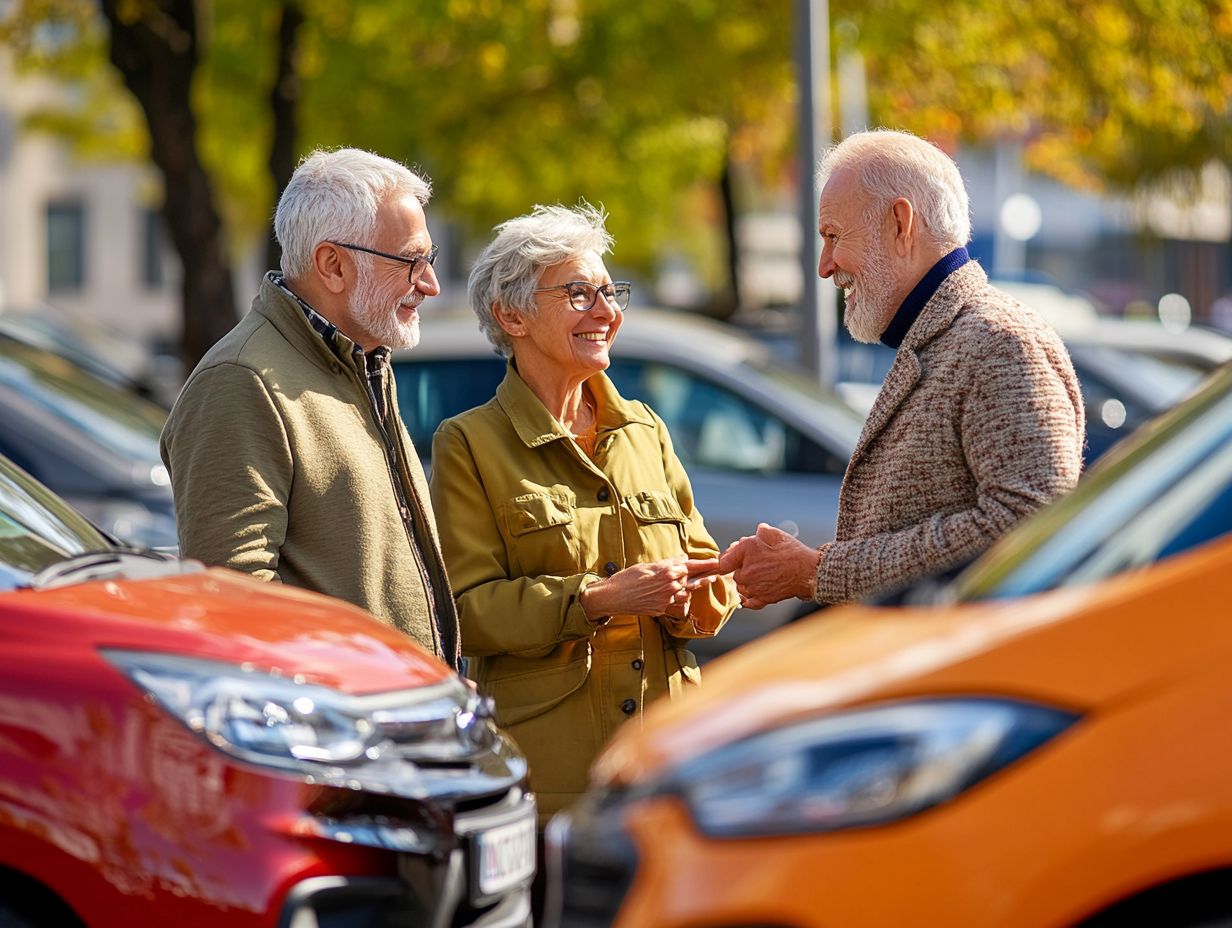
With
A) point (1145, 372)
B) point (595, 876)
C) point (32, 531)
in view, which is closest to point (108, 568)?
point (32, 531)

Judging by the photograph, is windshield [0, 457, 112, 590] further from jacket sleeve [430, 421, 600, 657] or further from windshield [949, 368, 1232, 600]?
windshield [949, 368, 1232, 600]

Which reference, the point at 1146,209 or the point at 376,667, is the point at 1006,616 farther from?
the point at 1146,209

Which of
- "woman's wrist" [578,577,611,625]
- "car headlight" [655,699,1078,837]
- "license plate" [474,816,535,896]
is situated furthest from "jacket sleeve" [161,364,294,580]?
"car headlight" [655,699,1078,837]

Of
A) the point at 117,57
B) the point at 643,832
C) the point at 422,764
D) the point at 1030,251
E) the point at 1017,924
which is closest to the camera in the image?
the point at 1017,924

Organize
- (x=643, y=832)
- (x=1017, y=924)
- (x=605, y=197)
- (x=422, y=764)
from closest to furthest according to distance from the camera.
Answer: (x=1017, y=924) < (x=643, y=832) < (x=422, y=764) < (x=605, y=197)

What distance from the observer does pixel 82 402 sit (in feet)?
29.0

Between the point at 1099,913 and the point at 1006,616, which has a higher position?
the point at 1006,616

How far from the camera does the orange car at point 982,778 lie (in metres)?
2.36

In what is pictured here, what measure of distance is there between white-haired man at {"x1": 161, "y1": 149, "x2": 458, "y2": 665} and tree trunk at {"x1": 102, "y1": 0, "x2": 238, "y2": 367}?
885cm

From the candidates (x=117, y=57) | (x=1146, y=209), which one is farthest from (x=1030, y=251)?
(x=117, y=57)

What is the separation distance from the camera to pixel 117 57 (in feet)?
44.3

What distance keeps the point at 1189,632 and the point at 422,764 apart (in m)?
1.62

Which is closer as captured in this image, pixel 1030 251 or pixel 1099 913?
pixel 1099 913

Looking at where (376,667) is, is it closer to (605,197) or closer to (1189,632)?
(1189,632)
